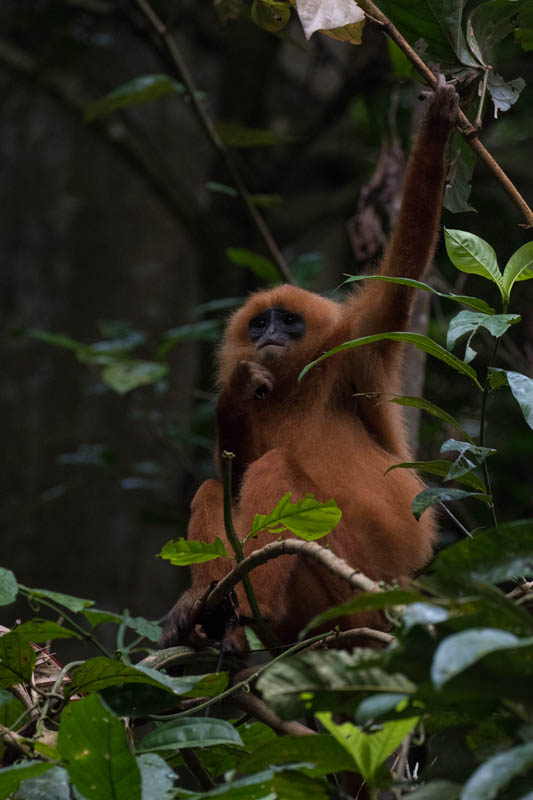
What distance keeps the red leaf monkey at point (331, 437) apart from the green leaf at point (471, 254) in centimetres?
82

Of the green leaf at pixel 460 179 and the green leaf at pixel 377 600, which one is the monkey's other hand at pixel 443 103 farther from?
the green leaf at pixel 377 600

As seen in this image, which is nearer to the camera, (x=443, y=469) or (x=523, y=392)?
(x=523, y=392)

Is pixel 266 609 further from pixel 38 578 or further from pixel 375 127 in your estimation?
pixel 38 578

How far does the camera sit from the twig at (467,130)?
261 cm

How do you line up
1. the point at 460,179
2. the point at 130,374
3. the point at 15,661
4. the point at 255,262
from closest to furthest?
the point at 15,661, the point at 460,179, the point at 255,262, the point at 130,374

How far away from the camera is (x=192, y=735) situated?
1.96 meters

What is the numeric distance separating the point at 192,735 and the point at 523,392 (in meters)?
1.10

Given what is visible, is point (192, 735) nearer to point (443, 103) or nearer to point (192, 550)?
point (192, 550)

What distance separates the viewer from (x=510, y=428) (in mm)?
6609

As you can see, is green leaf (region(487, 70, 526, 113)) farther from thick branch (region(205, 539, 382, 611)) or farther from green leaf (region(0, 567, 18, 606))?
green leaf (region(0, 567, 18, 606))

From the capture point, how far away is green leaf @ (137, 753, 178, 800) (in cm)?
174

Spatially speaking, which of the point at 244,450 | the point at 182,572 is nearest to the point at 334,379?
the point at 244,450

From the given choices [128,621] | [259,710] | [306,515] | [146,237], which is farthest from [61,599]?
[146,237]

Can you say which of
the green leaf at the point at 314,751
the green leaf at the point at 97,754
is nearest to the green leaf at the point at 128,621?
the green leaf at the point at 97,754
